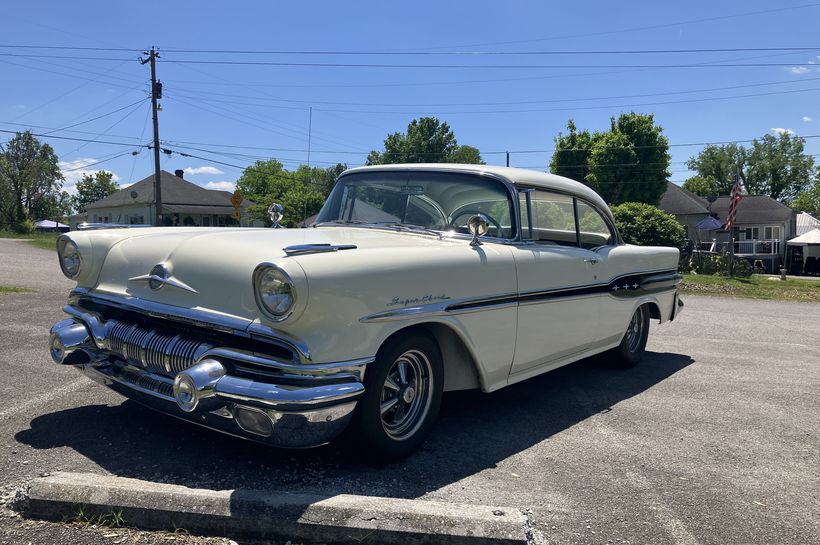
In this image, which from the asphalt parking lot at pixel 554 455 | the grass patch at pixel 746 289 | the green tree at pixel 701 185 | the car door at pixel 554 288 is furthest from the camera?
the green tree at pixel 701 185

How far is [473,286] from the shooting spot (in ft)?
11.6

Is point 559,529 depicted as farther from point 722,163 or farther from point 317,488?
point 722,163

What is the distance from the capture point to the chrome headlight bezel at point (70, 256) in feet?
12.3

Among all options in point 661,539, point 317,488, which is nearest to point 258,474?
point 317,488

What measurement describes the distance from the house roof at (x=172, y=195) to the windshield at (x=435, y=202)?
134ft

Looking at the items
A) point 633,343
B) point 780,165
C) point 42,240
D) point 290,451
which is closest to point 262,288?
point 290,451

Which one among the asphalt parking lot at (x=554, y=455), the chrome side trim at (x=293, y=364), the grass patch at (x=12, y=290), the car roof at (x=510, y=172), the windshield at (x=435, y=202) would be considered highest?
the car roof at (x=510, y=172)

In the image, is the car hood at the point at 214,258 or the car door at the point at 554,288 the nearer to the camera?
the car hood at the point at 214,258

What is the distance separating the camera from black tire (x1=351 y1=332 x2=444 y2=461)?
3041 mm

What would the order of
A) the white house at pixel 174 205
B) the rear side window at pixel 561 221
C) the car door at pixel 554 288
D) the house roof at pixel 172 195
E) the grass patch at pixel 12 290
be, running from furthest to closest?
the house roof at pixel 172 195, the white house at pixel 174 205, the grass patch at pixel 12 290, the rear side window at pixel 561 221, the car door at pixel 554 288

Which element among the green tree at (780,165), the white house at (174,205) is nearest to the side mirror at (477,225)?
the white house at (174,205)

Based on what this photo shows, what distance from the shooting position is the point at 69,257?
3834 mm

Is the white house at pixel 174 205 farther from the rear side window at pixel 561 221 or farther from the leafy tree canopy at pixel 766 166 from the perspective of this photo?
the leafy tree canopy at pixel 766 166

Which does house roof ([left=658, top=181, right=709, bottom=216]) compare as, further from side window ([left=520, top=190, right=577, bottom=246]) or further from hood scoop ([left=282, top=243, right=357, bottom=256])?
hood scoop ([left=282, top=243, right=357, bottom=256])
